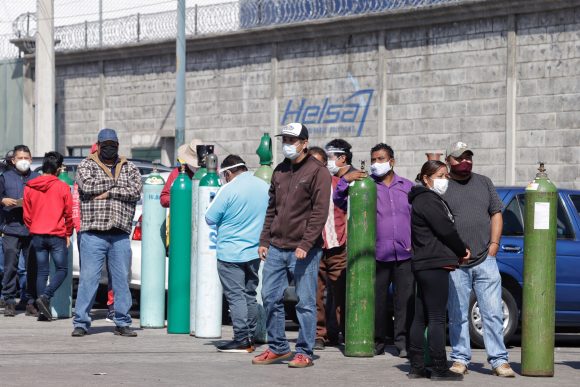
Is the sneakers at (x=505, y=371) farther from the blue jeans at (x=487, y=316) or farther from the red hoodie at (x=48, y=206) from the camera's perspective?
the red hoodie at (x=48, y=206)

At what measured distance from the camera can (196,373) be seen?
1045cm

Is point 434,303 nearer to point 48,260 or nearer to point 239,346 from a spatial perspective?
point 239,346

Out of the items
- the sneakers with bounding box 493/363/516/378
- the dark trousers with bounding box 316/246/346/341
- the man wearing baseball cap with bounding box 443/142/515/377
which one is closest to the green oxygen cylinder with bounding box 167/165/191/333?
the dark trousers with bounding box 316/246/346/341

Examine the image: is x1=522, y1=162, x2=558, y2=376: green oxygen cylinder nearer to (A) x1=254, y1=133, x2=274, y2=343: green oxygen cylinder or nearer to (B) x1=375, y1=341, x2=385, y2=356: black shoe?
(B) x1=375, y1=341, x2=385, y2=356: black shoe

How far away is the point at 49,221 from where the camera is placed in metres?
14.7

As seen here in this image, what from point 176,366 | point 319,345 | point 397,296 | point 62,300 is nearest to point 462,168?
point 397,296

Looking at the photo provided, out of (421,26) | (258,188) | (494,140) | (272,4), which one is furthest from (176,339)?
(272,4)

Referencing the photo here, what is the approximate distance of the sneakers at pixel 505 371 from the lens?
10.6 metres

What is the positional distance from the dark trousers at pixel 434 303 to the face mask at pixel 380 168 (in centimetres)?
Result: 193

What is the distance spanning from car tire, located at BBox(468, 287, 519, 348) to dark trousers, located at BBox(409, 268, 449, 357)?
248cm

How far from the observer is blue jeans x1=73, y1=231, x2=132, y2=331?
43.1 feet

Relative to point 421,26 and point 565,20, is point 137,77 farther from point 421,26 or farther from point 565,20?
point 565,20

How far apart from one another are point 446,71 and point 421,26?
3.49 feet

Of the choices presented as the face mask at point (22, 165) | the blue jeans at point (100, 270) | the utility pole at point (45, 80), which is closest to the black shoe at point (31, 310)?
the face mask at point (22, 165)
